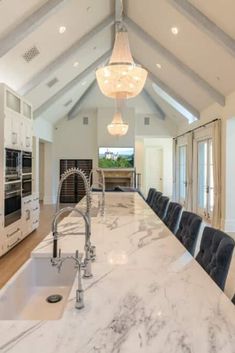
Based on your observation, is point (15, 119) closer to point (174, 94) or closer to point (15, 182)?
point (15, 182)

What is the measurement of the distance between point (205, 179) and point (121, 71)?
5.56 meters

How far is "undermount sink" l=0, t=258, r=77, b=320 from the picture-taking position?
151cm

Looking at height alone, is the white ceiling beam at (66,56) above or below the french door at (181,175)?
above

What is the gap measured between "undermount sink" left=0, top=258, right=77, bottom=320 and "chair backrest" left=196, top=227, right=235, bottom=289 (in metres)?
0.86

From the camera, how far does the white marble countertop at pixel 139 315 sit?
94 centimetres

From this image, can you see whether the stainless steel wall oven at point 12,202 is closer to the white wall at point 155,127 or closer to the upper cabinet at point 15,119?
the upper cabinet at point 15,119

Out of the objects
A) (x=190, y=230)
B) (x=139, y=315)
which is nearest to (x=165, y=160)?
(x=190, y=230)

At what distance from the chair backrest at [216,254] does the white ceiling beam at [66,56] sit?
5589mm

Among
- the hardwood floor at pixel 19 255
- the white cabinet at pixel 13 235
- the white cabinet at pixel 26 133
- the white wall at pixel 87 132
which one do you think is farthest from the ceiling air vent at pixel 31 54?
the white wall at pixel 87 132

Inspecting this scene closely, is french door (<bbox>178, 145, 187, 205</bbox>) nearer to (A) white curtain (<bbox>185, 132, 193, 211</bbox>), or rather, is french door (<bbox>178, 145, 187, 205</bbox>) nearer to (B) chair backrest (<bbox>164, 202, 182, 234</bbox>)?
(A) white curtain (<bbox>185, 132, 193, 211</bbox>)

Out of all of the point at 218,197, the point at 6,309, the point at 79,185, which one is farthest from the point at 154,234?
the point at 79,185

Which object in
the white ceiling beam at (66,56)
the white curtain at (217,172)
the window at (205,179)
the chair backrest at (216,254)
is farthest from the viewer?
the window at (205,179)

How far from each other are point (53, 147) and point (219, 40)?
8606 millimetres

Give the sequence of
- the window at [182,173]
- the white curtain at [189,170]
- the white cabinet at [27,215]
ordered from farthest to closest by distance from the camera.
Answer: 1. the window at [182,173]
2. the white curtain at [189,170]
3. the white cabinet at [27,215]
